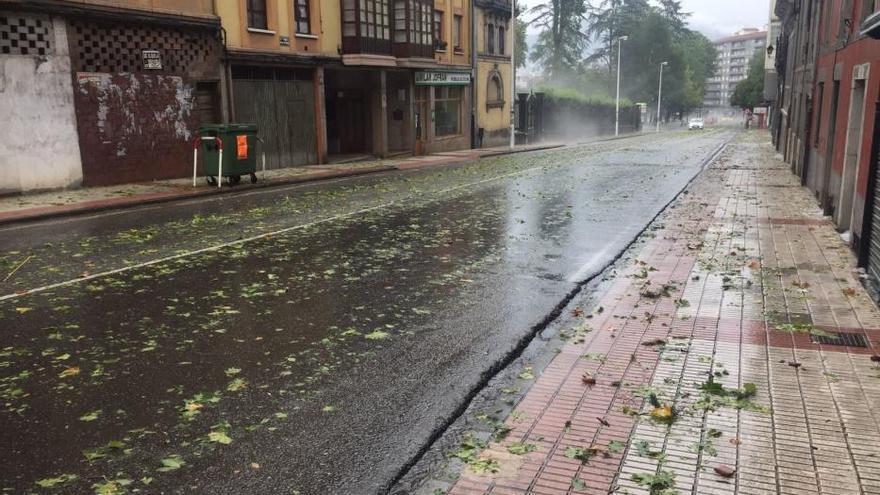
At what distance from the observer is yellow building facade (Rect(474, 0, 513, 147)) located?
3809cm

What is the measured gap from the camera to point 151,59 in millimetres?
18984

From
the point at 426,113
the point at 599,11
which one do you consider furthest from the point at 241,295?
the point at 599,11

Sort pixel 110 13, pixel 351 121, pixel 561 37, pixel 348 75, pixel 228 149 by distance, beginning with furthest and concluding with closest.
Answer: pixel 561 37 < pixel 351 121 < pixel 348 75 < pixel 228 149 < pixel 110 13

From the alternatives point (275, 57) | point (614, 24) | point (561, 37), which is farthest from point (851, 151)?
point (614, 24)

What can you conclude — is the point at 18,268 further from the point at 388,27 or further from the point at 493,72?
the point at 493,72

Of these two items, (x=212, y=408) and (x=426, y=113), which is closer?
(x=212, y=408)

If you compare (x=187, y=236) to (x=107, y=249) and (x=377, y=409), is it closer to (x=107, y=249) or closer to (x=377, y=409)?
(x=107, y=249)

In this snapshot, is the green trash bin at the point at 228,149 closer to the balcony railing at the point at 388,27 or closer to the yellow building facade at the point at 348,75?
the yellow building facade at the point at 348,75

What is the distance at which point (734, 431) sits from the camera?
4.25m

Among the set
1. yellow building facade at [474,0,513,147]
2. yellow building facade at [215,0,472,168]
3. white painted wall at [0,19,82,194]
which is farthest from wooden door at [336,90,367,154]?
white painted wall at [0,19,82,194]

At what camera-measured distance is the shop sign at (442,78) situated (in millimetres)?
32094

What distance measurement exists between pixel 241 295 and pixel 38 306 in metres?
2.06

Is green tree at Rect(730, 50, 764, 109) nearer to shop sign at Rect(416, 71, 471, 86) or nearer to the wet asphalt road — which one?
shop sign at Rect(416, 71, 471, 86)

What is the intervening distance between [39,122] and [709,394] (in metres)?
17.2
